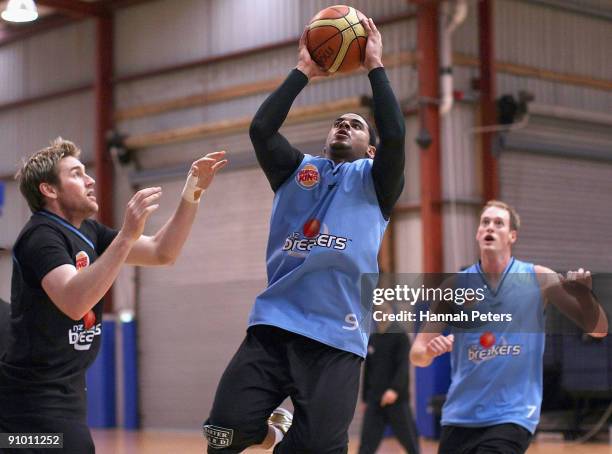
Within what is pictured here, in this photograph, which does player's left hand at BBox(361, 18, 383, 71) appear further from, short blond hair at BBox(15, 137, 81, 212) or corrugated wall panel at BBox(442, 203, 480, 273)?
corrugated wall panel at BBox(442, 203, 480, 273)

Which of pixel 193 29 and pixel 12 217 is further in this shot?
pixel 12 217

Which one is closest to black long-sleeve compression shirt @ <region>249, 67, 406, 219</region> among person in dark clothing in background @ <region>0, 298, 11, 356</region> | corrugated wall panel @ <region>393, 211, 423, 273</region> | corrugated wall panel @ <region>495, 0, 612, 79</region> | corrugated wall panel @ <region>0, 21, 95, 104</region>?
person in dark clothing in background @ <region>0, 298, 11, 356</region>

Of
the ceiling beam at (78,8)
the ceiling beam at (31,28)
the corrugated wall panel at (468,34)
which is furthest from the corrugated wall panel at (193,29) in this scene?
the corrugated wall panel at (468,34)

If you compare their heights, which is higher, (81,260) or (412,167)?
(412,167)

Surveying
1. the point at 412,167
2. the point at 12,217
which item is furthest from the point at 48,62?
the point at 412,167

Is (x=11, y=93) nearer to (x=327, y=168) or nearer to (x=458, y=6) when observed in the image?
(x=458, y=6)

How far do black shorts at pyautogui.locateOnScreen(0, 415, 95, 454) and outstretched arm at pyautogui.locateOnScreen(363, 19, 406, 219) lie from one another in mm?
1775

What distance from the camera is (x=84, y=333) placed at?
4.75 m

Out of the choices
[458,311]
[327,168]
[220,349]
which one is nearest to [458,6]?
[220,349]

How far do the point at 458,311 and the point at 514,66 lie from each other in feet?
34.8

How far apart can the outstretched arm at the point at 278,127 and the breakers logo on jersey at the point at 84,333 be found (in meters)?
1.11

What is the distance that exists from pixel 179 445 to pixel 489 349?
10.1m

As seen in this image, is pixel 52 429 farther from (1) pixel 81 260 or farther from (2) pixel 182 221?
(2) pixel 182 221

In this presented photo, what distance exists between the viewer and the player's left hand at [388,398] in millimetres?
10711
